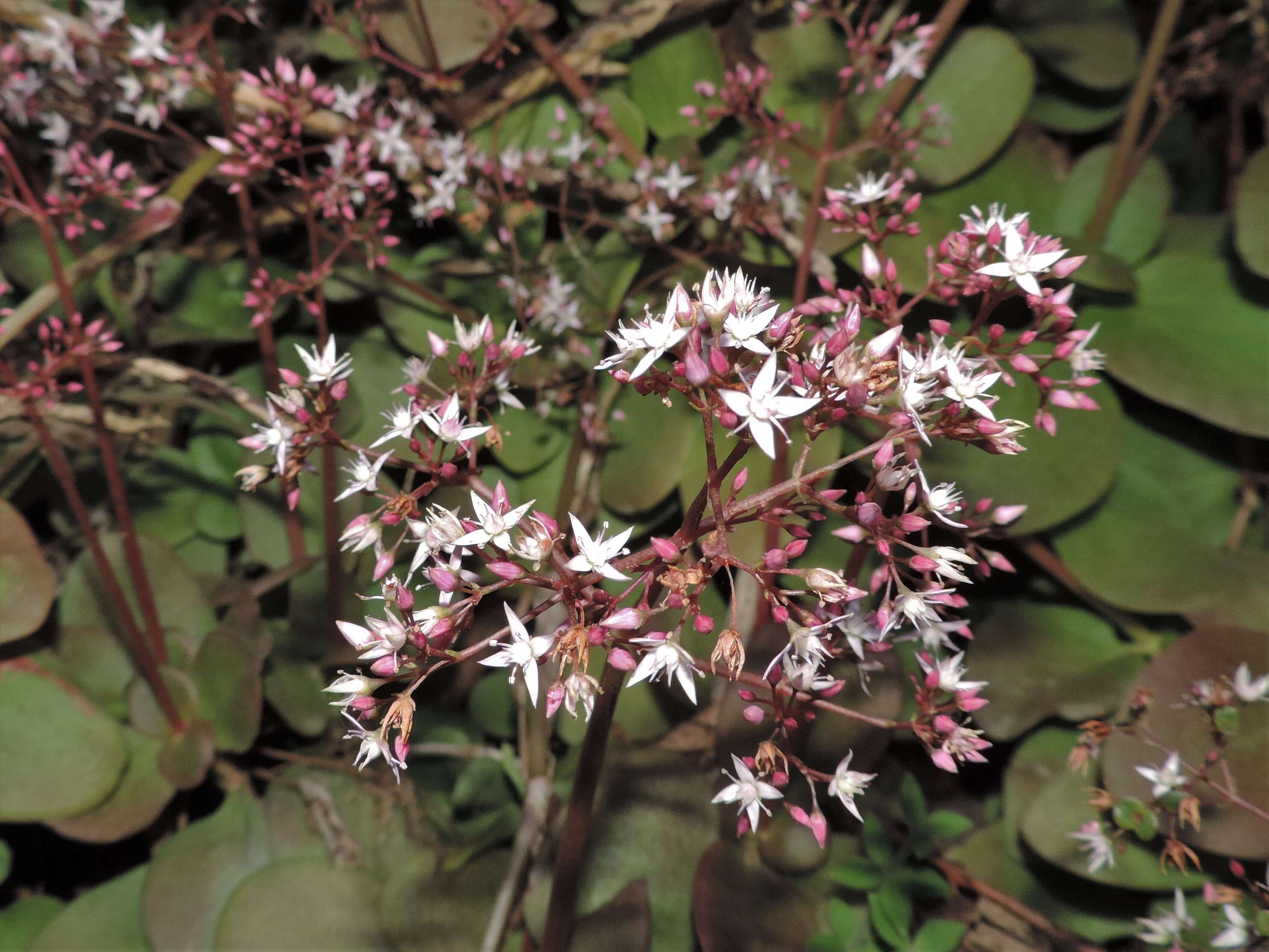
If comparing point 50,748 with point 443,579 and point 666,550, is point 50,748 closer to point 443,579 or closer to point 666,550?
point 443,579

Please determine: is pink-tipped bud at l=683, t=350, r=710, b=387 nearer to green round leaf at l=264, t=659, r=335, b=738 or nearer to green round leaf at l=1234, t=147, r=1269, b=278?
green round leaf at l=264, t=659, r=335, b=738

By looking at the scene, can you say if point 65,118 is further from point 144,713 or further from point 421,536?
point 421,536

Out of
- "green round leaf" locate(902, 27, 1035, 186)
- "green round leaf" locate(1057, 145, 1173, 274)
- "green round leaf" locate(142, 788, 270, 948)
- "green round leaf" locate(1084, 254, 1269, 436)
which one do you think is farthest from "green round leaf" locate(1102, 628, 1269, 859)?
"green round leaf" locate(142, 788, 270, 948)

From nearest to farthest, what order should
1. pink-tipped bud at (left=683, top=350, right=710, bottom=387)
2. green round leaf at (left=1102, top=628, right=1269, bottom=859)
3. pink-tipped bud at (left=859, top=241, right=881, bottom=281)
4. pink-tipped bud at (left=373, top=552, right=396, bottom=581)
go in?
pink-tipped bud at (left=683, top=350, right=710, bottom=387) → pink-tipped bud at (left=373, top=552, right=396, bottom=581) → pink-tipped bud at (left=859, top=241, right=881, bottom=281) → green round leaf at (left=1102, top=628, right=1269, bottom=859)

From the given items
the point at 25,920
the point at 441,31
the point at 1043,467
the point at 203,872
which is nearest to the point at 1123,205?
the point at 1043,467

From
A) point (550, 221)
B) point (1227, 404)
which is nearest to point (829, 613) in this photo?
point (1227, 404)

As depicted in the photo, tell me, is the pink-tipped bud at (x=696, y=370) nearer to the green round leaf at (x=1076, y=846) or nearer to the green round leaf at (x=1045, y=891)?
the green round leaf at (x=1076, y=846)
